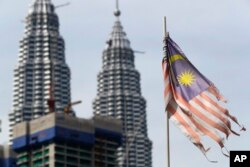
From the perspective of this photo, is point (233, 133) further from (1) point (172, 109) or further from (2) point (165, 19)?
(2) point (165, 19)

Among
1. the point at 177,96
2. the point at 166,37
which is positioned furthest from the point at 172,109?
the point at 166,37

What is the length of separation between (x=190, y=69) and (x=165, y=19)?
2.71 metres

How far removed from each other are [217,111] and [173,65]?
3105 millimetres

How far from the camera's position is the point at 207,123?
47.3 meters

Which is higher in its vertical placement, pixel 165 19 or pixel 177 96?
pixel 165 19

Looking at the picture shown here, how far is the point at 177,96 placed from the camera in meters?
47.9

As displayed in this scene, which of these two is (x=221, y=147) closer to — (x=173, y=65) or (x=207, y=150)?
(x=207, y=150)

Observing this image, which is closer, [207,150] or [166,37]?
[207,150]

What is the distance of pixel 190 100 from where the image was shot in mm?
48000

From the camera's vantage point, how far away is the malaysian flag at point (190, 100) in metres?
47.0

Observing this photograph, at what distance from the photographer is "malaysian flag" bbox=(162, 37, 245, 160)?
154ft

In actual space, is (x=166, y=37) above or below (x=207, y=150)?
above

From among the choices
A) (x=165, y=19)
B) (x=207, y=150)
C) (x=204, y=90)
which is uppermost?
(x=165, y=19)

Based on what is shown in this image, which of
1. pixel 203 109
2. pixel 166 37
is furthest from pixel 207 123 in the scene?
pixel 166 37
